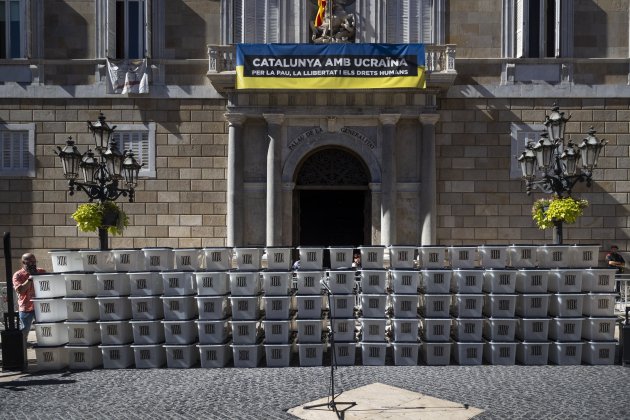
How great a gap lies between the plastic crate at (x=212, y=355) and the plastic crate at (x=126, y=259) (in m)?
1.90

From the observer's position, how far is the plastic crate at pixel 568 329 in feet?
28.2

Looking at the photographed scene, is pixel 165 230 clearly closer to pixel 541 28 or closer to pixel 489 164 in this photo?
pixel 489 164

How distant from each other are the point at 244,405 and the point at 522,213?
37.7 feet

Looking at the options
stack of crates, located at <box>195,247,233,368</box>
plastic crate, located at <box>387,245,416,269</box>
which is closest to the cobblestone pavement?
stack of crates, located at <box>195,247,233,368</box>

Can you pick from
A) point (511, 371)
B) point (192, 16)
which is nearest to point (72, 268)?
point (511, 371)

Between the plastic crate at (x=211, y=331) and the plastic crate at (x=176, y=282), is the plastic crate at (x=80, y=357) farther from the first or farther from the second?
the plastic crate at (x=211, y=331)

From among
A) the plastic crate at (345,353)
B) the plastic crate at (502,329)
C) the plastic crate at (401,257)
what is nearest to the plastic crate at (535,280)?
the plastic crate at (502,329)

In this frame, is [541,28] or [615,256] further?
[541,28]

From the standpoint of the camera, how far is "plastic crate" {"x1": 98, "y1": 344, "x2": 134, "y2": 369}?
853cm

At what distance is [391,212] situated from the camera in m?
14.7

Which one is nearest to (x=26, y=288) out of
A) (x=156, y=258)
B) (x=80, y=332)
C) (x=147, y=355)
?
(x=80, y=332)

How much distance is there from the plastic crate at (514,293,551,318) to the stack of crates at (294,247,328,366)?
3383 millimetres

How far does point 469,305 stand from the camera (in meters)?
8.70

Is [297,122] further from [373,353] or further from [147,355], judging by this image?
[147,355]
